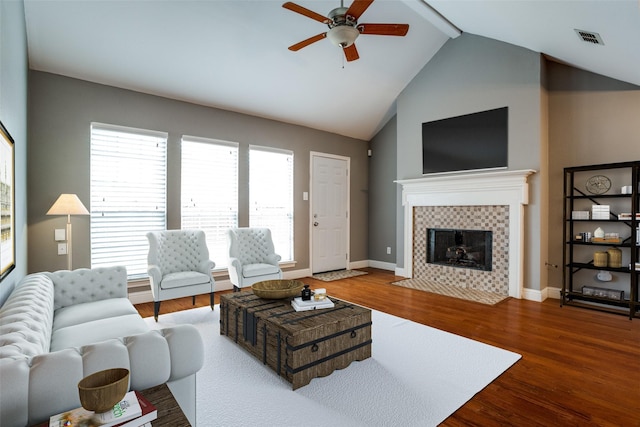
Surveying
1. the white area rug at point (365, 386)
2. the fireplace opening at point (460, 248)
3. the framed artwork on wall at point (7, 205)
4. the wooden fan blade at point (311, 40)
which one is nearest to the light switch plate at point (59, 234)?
the framed artwork on wall at point (7, 205)

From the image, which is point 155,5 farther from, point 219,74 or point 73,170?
point 73,170

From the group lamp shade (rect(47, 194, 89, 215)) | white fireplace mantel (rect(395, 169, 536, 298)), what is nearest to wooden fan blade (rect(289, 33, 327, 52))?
lamp shade (rect(47, 194, 89, 215))

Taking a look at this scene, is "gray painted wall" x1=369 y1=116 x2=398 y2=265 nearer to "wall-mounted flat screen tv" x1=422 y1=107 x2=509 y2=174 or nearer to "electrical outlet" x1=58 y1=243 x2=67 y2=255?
"wall-mounted flat screen tv" x1=422 y1=107 x2=509 y2=174

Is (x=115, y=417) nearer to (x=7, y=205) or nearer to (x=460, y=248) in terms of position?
(x=7, y=205)

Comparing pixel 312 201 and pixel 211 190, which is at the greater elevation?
pixel 211 190

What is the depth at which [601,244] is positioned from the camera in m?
3.87

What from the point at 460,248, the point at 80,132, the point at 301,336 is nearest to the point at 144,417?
the point at 301,336

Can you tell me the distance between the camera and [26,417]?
1.07 metres

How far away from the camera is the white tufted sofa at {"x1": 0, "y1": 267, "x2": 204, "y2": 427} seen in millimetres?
1084

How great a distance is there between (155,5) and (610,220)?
17.6 ft

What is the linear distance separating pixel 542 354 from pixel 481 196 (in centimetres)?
251

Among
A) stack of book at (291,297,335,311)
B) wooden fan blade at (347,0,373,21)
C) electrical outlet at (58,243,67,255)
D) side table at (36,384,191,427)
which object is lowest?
stack of book at (291,297,335,311)

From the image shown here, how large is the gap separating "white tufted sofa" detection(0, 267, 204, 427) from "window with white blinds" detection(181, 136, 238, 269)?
2.40m

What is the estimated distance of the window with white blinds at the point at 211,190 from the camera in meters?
4.68
